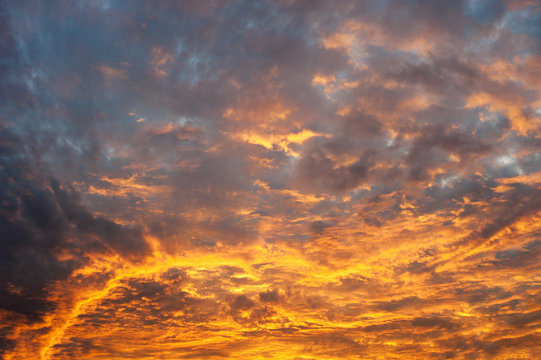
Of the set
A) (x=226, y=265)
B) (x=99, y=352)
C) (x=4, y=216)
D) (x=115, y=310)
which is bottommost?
(x=99, y=352)

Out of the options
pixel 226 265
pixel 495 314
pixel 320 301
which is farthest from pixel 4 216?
pixel 495 314

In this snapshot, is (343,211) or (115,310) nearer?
(343,211)

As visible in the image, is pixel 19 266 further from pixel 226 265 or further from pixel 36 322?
pixel 226 265

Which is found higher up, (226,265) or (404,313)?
(226,265)

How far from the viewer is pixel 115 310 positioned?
26875 mm

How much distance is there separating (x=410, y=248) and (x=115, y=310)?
66.5 ft

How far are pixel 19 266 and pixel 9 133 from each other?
9.37 m

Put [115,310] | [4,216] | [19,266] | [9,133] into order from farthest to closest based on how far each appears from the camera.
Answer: [115,310] < [19,266] < [4,216] < [9,133]

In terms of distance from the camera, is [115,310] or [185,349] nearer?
[115,310]

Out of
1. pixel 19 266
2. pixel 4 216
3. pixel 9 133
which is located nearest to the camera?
pixel 9 133

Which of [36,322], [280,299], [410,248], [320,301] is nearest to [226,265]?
[280,299]

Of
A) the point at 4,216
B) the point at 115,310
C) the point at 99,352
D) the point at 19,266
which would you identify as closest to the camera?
the point at 4,216

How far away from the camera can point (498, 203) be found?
20812 mm

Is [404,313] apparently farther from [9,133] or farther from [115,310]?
[9,133]
